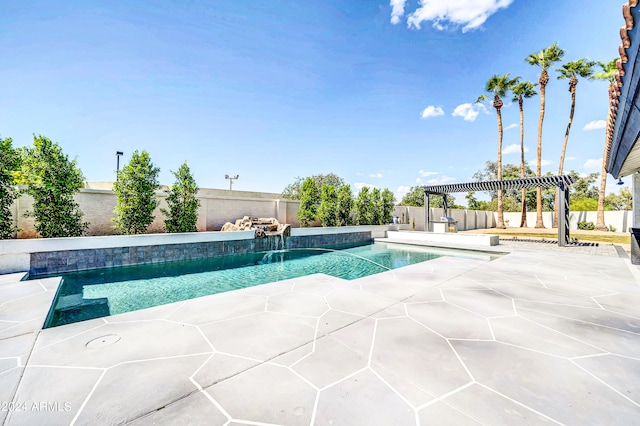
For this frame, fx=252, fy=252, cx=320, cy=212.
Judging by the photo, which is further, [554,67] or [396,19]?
[554,67]

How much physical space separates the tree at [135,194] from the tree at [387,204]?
1297 cm

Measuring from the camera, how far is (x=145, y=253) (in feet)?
26.9

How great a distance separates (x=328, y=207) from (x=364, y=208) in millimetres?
2917

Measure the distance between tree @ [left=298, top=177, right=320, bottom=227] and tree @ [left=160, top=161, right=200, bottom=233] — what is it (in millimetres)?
6069

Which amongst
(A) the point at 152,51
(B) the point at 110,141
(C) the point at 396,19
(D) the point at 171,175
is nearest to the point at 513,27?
(C) the point at 396,19

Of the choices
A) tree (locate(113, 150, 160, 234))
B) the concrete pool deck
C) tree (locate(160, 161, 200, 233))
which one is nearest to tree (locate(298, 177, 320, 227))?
tree (locate(160, 161, 200, 233))

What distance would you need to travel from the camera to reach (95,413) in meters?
1.50

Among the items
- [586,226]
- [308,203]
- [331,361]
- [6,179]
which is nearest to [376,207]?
[308,203]

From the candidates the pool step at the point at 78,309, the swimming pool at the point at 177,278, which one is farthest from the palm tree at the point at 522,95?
the pool step at the point at 78,309

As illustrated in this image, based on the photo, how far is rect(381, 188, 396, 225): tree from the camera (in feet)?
55.7

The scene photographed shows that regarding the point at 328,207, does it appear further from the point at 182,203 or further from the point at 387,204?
the point at 182,203

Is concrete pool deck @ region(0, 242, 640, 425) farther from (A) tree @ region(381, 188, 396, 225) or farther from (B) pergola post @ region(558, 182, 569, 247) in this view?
(A) tree @ region(381, 188, 396, 225)

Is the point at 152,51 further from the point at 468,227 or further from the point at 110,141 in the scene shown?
the point at 468,227

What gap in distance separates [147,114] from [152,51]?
14.2 ft
